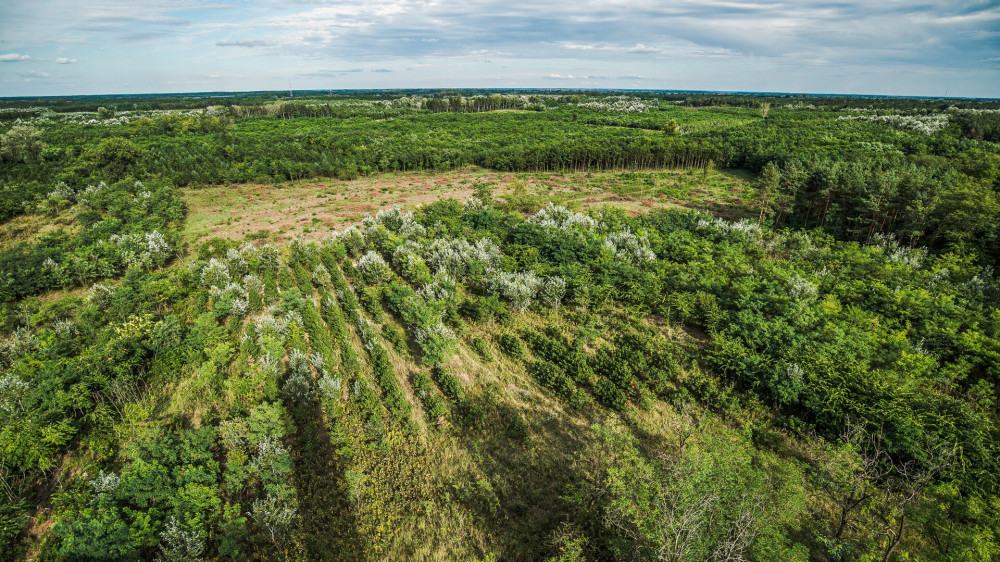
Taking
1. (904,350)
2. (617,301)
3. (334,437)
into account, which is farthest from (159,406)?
(904,350)

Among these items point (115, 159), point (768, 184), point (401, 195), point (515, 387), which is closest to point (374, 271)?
point (515, 387)

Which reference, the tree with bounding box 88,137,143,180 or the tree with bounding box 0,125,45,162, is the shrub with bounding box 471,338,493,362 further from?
the tree with bounding box 0,125,45,162

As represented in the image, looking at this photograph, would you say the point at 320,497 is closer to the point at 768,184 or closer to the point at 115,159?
the point at 768,184

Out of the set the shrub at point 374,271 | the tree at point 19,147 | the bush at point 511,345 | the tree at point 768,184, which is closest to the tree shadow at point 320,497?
the bush at point 511,345

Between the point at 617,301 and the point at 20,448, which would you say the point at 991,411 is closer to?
the point at 617,301

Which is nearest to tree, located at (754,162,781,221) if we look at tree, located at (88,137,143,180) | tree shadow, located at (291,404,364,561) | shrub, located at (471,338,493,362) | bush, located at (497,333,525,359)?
bush, located at (497,333,525,359)

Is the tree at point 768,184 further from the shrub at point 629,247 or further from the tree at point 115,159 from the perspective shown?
the tree at point 115,159
